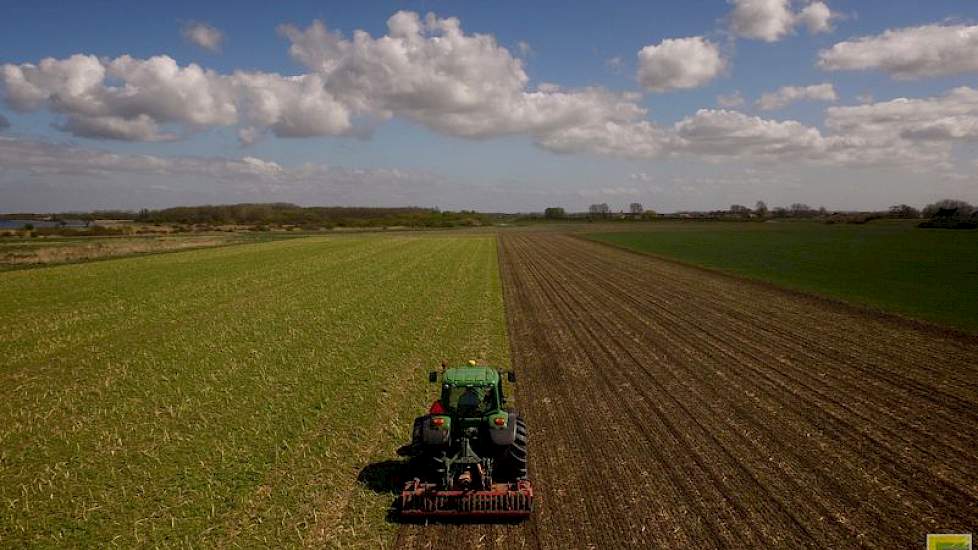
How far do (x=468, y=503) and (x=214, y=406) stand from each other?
864 centimetres

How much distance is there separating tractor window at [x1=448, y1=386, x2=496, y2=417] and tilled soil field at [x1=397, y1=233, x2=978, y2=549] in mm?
1813

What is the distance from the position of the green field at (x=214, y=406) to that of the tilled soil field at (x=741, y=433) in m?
2.58

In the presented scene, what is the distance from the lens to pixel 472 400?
9.52 m

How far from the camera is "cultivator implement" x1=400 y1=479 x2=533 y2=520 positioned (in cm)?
873

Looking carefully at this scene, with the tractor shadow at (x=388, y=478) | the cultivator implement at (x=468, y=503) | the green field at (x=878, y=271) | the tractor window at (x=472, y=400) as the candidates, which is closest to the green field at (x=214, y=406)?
the tractor shadow at (x=388, y=478)

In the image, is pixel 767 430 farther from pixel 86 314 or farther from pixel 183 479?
pixel 86 314

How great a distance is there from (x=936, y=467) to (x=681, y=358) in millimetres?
8509

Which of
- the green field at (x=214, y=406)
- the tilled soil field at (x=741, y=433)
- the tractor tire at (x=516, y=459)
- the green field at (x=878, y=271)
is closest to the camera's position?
the tilled soil field at (x=741, y=433)

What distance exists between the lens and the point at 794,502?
31.0 ft

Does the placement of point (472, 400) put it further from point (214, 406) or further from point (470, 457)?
point (214, 406)

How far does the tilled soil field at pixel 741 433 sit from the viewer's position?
343 inches

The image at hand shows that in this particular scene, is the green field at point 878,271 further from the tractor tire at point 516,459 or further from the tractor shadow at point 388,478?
the tractor shadow at point 388,478

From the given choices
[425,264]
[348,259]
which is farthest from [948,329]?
[348,259]

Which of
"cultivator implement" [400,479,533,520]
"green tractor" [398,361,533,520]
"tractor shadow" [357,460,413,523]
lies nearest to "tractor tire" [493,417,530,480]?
"green tractor" [398,361,533,520]
